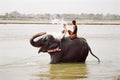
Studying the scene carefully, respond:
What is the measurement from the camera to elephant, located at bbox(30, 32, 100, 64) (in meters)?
16.1

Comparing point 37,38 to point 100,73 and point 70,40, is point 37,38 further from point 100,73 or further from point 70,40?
point 100,73

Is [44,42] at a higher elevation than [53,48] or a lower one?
higher

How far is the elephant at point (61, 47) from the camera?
16.1 metres

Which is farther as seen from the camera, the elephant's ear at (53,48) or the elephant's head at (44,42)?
the elephant's head at (44,42)

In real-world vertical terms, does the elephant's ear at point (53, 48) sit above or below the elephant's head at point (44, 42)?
below

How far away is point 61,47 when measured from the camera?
1609 cm

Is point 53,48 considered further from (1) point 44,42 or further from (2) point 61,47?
(1) point 44,42

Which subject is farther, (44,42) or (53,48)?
(44,42)

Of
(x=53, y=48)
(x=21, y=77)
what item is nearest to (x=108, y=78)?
(x=21, y=77)

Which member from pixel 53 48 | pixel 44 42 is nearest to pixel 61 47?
pixel 53 48

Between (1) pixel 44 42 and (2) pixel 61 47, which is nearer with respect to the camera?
(2) pixel 61 47

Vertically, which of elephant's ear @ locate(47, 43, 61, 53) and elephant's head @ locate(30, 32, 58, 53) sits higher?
elephant's head @ locate(30, 32, 58, 53)

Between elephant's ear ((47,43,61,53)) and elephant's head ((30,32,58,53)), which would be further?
elephant's head ((30,32,58,53))

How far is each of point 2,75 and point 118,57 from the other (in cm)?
667
